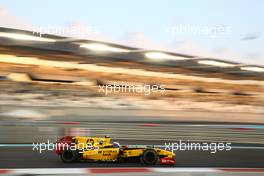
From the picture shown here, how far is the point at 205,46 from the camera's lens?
4945 mm

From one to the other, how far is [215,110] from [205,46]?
1711 mm

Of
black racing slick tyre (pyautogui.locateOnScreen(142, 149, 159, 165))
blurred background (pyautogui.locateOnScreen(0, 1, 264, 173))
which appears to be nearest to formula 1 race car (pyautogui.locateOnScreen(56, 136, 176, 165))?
black racing slick tyre (pyautogui.locateOnScreen(142, 149, 159, 165))

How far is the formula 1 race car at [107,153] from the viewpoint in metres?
4.25

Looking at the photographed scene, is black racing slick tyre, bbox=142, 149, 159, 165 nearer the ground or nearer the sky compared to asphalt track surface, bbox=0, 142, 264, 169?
nearer the sky

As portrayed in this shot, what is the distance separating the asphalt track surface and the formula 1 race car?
63mm

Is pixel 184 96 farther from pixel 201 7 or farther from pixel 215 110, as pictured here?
pixel 201 7

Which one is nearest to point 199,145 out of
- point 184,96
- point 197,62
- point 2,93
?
point 184,96

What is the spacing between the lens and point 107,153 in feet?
14.1

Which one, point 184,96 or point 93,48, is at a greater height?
point 93,48

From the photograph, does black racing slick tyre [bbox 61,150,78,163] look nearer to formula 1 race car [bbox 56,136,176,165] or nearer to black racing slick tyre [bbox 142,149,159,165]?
formula 1 race car [bbox 56,136,176,165]

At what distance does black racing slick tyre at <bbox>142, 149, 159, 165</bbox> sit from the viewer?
4.28 metres

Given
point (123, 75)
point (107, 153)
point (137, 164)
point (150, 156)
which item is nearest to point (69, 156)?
point (107, 153)

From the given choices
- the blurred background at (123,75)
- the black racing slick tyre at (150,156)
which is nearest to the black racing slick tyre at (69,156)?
the blurred background at (123,75)

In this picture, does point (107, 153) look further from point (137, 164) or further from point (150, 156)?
point (150, 156)
